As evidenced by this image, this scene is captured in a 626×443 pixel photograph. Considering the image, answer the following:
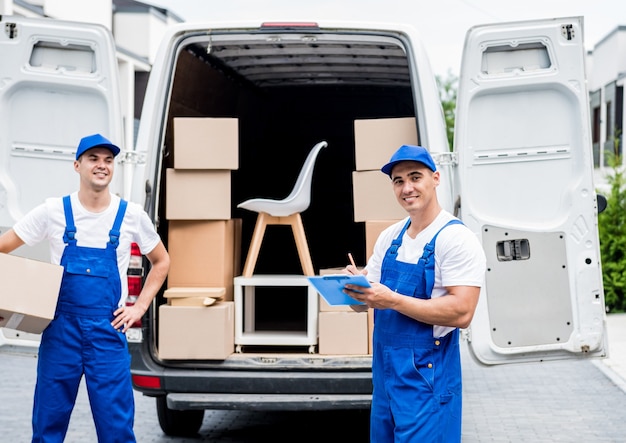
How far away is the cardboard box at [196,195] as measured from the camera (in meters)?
5.31

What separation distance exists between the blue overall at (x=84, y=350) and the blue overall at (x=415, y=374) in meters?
1.29

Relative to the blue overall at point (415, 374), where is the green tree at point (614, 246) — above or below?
above

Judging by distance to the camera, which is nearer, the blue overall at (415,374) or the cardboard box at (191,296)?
the blue overall at (415,374)

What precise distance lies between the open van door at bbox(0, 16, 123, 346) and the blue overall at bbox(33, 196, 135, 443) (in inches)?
33.7

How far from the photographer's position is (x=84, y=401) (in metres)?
7.42

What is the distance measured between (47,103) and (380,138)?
6.09 ft

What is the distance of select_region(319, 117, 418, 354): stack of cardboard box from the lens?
529cm

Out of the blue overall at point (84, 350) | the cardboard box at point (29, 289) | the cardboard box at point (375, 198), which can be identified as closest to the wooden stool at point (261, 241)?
the cardboard box at point (375, 198)

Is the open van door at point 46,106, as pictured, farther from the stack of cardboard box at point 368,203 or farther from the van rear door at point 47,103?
the stack of cardboard box at point 368,203

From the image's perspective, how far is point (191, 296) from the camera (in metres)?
5.23

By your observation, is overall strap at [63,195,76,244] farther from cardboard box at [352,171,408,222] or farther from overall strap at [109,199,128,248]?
cardboard box at [352,171,408,222]

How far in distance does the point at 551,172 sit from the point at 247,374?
1.91 m

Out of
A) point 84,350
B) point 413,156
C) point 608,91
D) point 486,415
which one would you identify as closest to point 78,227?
point 84,350

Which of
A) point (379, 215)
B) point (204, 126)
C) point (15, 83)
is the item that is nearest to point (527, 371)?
point (379, 215)
